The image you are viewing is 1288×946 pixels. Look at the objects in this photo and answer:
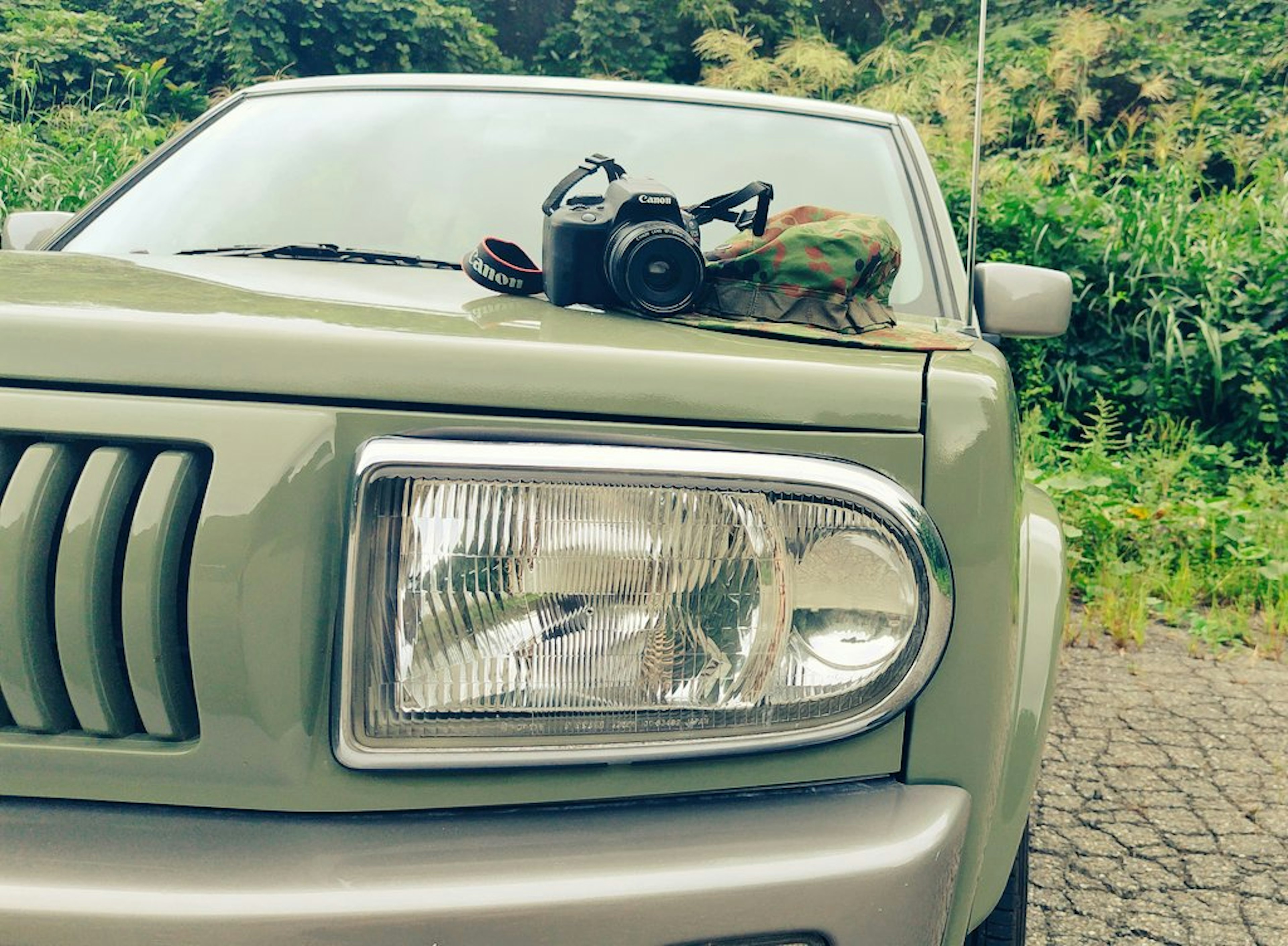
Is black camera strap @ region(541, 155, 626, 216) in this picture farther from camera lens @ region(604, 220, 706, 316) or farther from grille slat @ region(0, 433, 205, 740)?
grille slat @ region(0, 433, 205, 740)

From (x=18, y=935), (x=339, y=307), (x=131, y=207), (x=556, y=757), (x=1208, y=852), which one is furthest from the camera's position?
(x=1208, y=852)

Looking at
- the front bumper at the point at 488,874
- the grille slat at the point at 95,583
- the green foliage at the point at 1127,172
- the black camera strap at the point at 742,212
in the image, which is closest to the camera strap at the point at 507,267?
the black camera strap at the point at 742,212

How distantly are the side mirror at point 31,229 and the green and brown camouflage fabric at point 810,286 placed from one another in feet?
4.85

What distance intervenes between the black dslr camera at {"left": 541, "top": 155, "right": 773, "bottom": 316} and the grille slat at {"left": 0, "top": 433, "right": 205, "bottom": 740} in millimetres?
545

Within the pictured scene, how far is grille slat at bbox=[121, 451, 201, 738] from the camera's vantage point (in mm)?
912

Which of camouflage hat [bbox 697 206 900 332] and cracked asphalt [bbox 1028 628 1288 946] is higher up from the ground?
camouflage hat [bbox 697 206 900 332]

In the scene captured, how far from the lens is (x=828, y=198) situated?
213cm

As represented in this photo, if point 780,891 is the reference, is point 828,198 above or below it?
above

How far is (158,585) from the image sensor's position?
92cm

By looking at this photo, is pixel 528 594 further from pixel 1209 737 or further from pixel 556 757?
pixel 1209 737

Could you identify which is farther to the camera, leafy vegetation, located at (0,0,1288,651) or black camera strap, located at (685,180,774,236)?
leafy vegetation, located at (0,0,1288,651)

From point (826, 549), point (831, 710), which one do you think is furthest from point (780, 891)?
point (826, 549)

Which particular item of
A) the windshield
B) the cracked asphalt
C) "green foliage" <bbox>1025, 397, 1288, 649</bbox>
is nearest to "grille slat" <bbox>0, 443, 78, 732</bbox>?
the windshield

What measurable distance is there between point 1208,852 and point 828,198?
1624 mm
